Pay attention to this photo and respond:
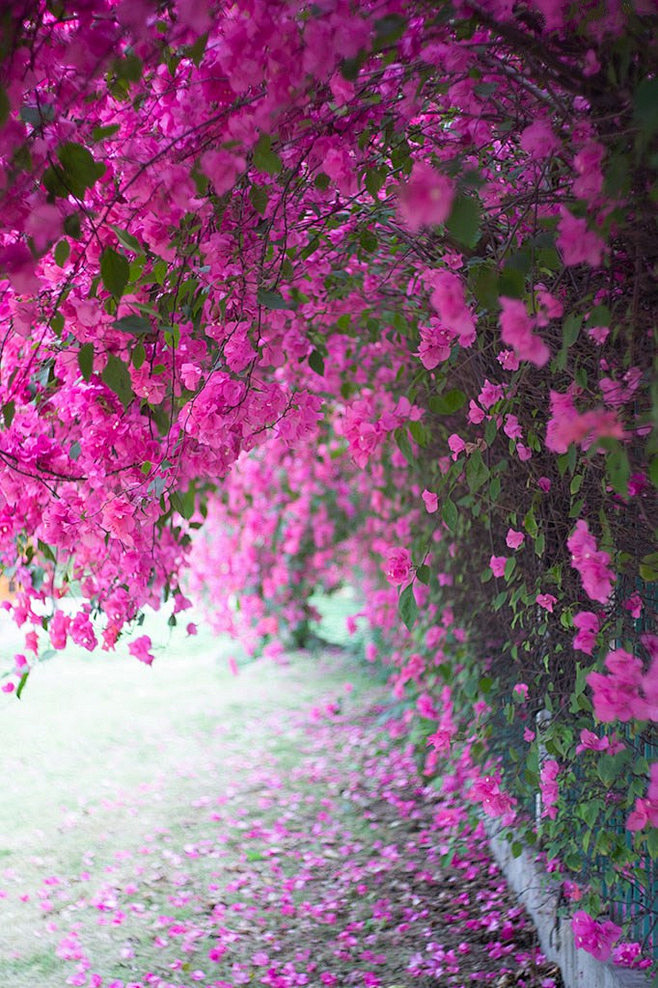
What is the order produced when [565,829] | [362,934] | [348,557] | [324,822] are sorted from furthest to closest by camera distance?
1. [348,557]
2. [324,822]
3. [362,934]
4. [565,829]

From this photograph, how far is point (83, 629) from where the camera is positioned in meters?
2.17

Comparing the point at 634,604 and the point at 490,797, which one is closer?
the point at 634,604

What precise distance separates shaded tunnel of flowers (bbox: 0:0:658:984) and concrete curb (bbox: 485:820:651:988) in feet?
0.25

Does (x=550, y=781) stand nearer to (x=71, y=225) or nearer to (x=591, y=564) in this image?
(x=591, y=564)

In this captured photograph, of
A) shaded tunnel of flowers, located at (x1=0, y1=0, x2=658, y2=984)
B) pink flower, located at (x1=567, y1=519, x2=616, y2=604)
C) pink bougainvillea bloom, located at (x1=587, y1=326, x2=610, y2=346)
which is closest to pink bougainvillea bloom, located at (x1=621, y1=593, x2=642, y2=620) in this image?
shaded tunnel of flowers, located at (x1=0, y1=0, x2=658, y2=984)

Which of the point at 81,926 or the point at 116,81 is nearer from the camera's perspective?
the point at 116,81

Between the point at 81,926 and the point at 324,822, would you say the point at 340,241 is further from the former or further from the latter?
the point at 324,822

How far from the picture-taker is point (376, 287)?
102 inches

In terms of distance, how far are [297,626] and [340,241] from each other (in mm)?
6011

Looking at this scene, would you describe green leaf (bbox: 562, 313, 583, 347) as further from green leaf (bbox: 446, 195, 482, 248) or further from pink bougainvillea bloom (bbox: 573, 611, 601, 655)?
pink bougainvillea bloom (bbox: 573, 611, 601, 655)

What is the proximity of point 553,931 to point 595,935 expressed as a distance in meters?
0.73

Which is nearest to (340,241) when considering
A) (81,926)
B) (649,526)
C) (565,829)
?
(649,526)

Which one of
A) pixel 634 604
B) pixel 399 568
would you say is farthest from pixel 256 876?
pixel 634 604

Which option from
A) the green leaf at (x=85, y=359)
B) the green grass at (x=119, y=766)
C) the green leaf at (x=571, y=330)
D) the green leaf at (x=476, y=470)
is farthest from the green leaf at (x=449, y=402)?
the green grass at (x=119, y=766)
